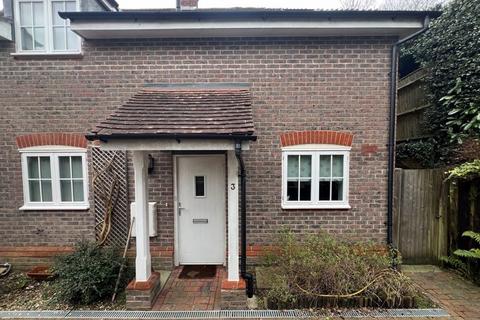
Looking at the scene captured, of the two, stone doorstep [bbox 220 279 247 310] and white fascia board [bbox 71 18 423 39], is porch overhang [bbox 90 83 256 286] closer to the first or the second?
stone doorstep [bbox 220 279 247 310]

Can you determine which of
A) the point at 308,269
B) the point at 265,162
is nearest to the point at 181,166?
the point at 265,162

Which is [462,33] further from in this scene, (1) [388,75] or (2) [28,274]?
(2) [28,274]

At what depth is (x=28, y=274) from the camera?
17.0ft

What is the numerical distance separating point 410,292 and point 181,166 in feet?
15.0

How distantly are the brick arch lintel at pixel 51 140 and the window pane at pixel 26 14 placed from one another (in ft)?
7.44

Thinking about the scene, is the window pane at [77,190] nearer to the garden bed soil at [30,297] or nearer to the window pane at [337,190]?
the garden bed soil at [30,297]

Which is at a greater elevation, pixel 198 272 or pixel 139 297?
pixel 139 297

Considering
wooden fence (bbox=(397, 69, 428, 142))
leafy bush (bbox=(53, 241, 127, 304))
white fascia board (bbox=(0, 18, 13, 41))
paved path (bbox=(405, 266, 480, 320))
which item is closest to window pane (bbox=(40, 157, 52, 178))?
leafy bush (bbox=(53, 241, 127, 304))

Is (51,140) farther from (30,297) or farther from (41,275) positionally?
(30,297)

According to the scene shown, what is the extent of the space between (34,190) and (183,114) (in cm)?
373

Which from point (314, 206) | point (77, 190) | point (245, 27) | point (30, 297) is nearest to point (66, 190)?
point (77, 190)

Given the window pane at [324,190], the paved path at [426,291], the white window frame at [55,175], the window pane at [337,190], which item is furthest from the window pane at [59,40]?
the window pane at [337,190]

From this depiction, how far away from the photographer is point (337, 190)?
18.3ft

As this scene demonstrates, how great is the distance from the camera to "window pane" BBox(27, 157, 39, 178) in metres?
5.54
